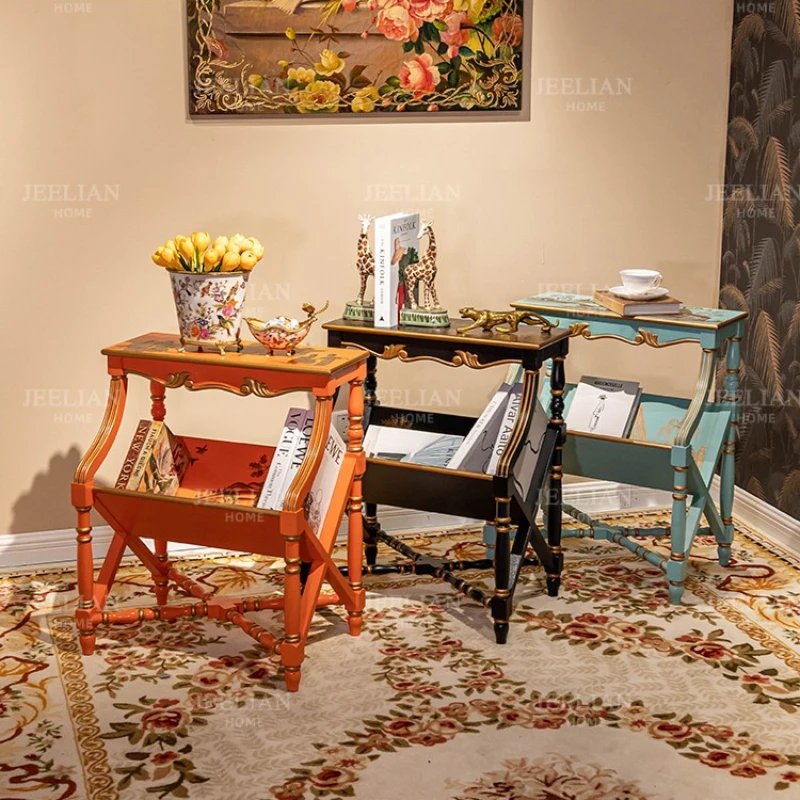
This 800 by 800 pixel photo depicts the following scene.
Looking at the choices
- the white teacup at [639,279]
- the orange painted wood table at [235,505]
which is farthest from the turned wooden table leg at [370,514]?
the white teacup at [639,279]

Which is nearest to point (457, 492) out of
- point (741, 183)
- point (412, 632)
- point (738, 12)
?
point (412, 632)

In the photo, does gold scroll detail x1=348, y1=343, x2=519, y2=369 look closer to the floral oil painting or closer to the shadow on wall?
the floral oil painting

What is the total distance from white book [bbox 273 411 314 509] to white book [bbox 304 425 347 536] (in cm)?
6

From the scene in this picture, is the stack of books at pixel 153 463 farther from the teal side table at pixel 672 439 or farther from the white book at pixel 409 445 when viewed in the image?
the teal side table at pixel 672 439

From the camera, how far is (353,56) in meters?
3.86

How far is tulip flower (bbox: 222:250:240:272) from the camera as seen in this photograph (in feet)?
10.4

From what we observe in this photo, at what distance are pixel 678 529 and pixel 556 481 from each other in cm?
42

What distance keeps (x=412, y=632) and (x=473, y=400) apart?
1.14 meters

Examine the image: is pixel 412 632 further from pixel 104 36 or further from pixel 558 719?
pixel 104 36

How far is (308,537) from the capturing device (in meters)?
3.09

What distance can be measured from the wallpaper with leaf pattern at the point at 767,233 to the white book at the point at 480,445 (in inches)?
49.1

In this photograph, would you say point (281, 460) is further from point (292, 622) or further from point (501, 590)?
point (501, 590)

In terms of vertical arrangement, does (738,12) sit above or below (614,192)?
above

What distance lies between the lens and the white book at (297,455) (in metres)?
3.22
